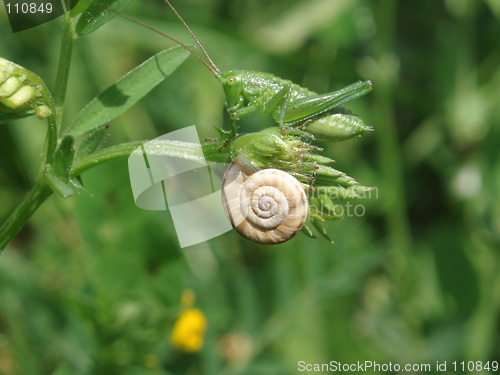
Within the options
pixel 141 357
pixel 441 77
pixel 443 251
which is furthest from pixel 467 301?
pixel 141 357

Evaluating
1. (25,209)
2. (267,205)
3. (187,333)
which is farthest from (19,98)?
(187,333)

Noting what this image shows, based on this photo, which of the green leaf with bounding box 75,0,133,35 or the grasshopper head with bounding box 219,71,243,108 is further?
the grasshopper head with bounding box 219,71,243,108

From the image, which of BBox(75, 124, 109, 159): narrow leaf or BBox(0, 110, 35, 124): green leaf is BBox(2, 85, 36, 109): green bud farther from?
BBox(75, 124, 109, 159): narrow leaf

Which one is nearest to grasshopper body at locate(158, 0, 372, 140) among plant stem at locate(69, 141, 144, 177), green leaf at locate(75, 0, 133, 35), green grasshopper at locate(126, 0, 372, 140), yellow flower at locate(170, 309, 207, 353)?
green grasshopper at locate(126, 0, 372, 140)

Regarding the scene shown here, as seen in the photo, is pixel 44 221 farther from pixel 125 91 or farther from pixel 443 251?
pixel 443 251

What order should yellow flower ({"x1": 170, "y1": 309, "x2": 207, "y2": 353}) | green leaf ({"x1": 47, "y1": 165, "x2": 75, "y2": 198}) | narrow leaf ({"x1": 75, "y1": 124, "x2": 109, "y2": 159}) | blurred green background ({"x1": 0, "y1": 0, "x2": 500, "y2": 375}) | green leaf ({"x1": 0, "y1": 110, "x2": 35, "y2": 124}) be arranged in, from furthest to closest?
1. yellow flower ({"x1": 170, "y1": 309, "x2": 207, "y2": 353})
2. blurred green background ({"x1": 0, "y1": 0, "x2": 500, "y2": 375})
3. narrow leaf ({"x1": 75, "y1": 124, "x2": 109, "y2": 159})
4. green leaf ({"x1": 0, "y1": 110, "x2": 35, "y2": 124})
5. green leaf ({"x1": 47, "y1": 165, "x2": 75, "y2": 198})

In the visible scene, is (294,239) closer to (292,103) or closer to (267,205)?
(292,103)

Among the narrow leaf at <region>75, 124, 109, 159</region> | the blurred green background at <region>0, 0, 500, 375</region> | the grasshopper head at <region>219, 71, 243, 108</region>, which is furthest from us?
the blurred green background at <region>0, 0, 500, 375</region>
